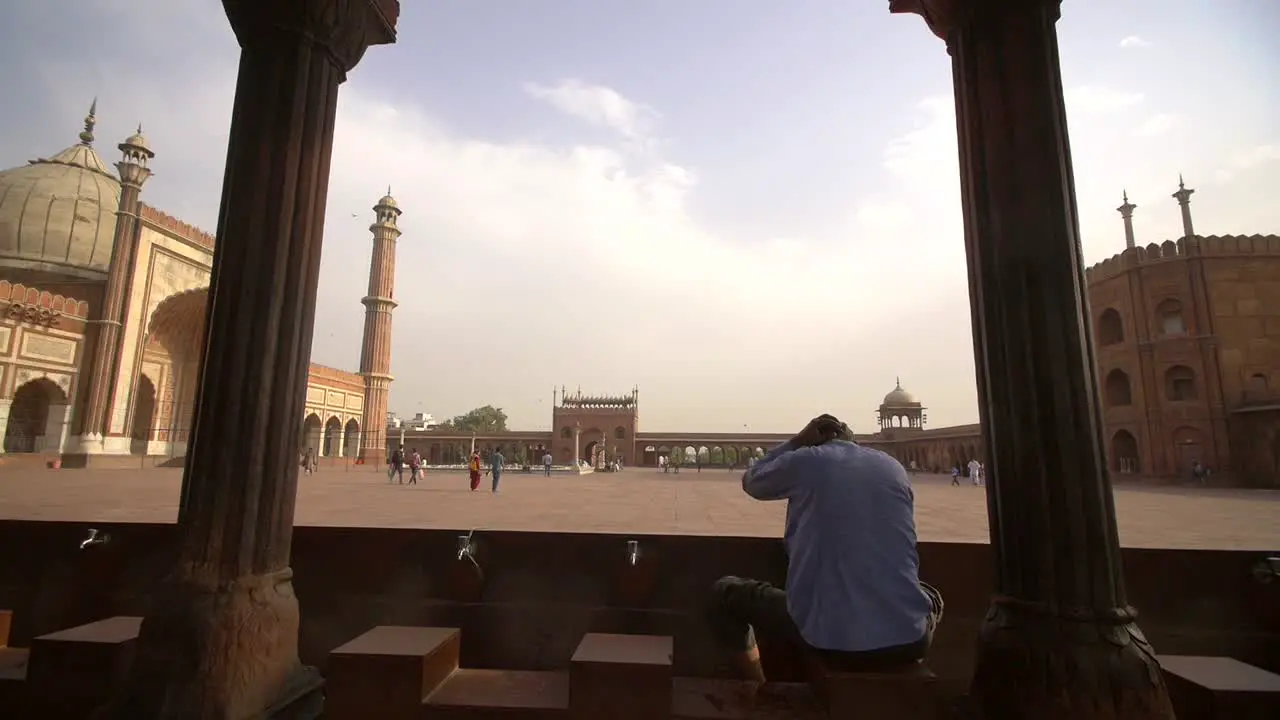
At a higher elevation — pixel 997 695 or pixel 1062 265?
pixel 1062 265

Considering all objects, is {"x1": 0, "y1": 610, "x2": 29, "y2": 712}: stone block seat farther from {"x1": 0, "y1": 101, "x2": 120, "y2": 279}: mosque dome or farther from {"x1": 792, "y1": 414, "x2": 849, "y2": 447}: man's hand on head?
{"x1": 0, "y1": 101, "x2": 120, "y2": 279}: mosque dome

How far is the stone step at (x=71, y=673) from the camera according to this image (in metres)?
2.07

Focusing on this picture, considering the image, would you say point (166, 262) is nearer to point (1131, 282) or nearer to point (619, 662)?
point (619, 662)

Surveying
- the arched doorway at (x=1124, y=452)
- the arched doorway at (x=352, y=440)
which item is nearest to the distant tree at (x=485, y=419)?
the arched doorway at (x=352, y=440)

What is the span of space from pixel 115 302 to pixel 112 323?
2.76ft

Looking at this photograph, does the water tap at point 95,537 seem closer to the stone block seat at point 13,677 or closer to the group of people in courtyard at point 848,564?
the stone block seat at point 13,677

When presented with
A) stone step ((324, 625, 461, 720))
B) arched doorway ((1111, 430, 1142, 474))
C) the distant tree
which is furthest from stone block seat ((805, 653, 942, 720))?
the distant tree

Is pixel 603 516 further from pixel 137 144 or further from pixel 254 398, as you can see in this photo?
pixel 137 144

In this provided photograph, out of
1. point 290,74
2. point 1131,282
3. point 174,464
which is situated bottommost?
point 174,464

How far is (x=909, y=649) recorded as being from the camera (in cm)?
185

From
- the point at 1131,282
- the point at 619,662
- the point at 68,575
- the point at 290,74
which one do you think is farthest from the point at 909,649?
the point at 1131,282

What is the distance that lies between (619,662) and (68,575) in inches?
110

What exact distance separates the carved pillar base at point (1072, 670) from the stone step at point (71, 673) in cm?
297

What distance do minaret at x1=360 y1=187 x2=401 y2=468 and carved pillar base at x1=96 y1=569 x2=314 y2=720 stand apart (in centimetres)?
3450
